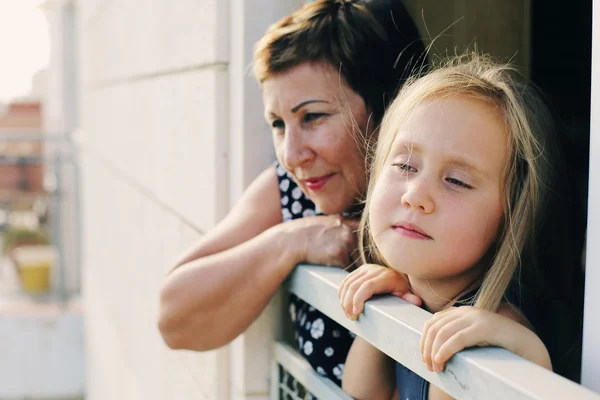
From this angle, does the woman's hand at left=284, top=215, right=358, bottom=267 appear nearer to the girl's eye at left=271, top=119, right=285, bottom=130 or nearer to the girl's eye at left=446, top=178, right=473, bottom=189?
the girl's eye at left=271, top=119, right=285, bottom=130

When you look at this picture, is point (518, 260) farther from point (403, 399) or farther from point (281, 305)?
point (281, 305)

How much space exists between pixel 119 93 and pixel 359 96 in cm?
314

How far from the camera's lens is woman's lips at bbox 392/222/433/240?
110 cm

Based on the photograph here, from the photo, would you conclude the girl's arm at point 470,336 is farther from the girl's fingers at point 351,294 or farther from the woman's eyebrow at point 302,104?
the woman's eyebrow at point 302,104

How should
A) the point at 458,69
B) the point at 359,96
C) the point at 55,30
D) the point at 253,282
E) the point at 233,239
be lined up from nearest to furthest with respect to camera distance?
the point at 458,69, the point at 359,96, the point at 253,282, the point at 233,239, the point at 55,30

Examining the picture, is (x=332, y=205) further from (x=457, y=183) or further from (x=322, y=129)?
(x=457, y=183)

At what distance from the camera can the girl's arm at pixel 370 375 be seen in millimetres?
1318

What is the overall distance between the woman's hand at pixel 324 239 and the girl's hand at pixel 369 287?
0.21m

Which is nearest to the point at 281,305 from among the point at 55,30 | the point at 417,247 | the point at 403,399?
the point at 403,399

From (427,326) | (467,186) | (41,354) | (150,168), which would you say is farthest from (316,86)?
(41,354)

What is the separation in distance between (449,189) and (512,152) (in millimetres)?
103

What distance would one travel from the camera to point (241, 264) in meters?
1.59

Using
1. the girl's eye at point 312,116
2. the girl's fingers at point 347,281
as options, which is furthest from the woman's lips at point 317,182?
the girl's fingers at point 347,281

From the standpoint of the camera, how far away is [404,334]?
105cm
